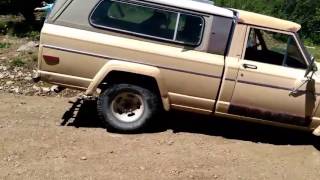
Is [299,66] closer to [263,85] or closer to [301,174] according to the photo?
[263,85]

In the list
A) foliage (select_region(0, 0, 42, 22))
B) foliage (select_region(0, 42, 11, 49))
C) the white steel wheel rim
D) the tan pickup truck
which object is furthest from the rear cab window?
foliage (select_region(0, 0, 42, 22))

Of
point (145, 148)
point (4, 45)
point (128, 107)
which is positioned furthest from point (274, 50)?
point (4, 45)

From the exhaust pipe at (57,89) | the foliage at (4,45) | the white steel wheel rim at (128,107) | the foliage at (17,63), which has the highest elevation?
the white steel wheel rim at (128,107)

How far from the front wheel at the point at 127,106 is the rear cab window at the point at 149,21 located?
758mm

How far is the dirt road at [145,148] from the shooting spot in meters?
6.43

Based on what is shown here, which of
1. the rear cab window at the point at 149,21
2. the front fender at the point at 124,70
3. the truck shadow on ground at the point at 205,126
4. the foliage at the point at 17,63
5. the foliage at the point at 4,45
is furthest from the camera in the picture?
the foliage at the point at 4,45

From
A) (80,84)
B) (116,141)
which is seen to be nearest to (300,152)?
(116,141)

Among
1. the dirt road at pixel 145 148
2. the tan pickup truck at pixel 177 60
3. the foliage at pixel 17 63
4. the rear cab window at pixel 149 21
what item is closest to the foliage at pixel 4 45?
the foliage at pixel 17 63

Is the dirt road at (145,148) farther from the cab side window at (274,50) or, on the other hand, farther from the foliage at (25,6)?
the foliage at (25,6)

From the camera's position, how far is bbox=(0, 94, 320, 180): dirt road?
6.43 meters

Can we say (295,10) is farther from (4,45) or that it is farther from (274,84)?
(274,84)

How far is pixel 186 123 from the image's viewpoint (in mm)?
8422

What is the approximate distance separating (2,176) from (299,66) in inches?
157

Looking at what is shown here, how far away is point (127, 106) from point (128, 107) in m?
0.02
